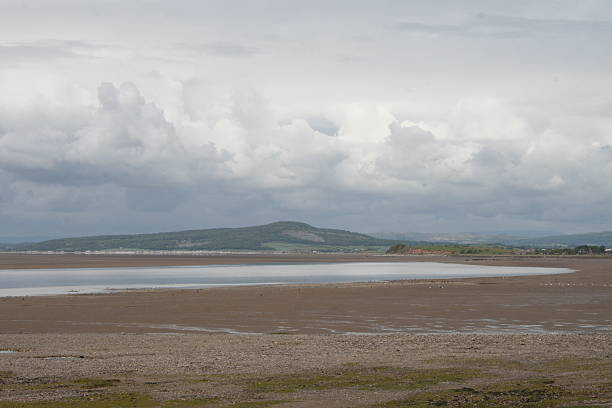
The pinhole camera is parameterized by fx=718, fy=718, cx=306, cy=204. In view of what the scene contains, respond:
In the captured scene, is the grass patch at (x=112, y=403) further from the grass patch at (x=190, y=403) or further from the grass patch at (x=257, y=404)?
the grass patch at (x=257, y=404)

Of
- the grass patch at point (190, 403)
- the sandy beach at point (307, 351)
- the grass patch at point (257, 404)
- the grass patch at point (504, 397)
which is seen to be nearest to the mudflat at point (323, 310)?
the sandy beach at point (307, 351)

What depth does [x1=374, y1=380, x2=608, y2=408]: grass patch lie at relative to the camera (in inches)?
598

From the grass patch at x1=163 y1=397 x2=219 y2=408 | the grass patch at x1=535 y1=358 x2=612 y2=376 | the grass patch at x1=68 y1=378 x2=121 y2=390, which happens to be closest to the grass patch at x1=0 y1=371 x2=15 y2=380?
the grass patch at x1=68 y1=378 x2=121 y2=390

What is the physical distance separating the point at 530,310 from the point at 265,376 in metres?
24.9

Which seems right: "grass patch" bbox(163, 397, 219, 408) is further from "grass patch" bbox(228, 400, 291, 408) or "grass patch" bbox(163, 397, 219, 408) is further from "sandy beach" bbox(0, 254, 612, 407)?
"grass patch" bbox(228, 400, 291, 408)

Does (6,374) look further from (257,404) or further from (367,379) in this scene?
(367,379)

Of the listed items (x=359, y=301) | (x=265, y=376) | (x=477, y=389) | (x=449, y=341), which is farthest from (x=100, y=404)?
(x=359, y=301)

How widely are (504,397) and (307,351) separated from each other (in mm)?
9216

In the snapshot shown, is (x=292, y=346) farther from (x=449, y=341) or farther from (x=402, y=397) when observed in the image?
(x=402, y=397)

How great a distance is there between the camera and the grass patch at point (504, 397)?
1518 cm

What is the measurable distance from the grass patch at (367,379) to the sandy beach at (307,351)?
5 centimetres

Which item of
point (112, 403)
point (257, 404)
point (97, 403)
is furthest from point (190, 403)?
point (97, 403)

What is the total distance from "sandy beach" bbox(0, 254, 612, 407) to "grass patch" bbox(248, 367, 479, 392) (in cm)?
5

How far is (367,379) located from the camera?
18.7 metres
